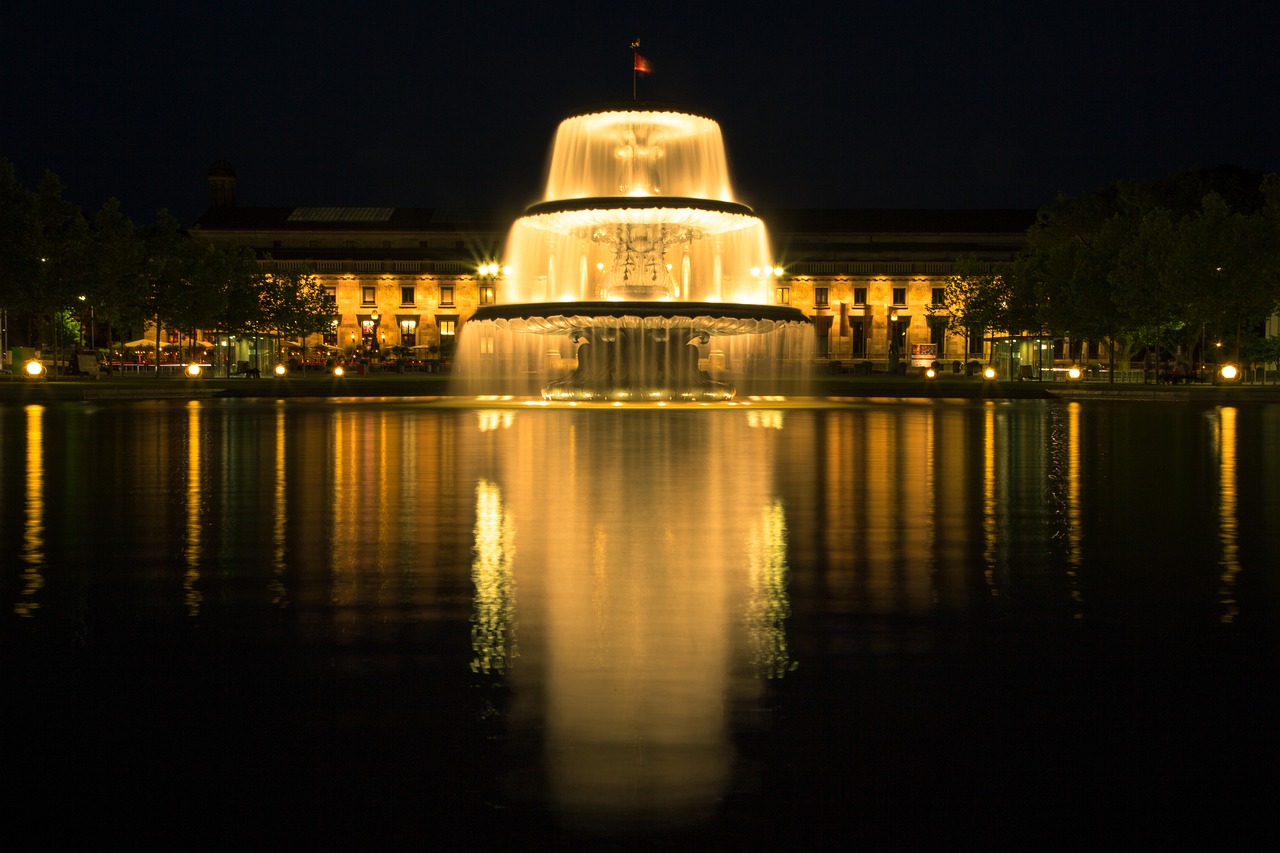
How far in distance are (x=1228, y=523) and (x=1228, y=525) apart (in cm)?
14

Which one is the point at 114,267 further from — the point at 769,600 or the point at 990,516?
the point at 769,600

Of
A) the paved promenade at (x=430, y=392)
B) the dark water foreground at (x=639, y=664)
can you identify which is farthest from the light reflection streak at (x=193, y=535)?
the paved promenade at (x=430, y=392)

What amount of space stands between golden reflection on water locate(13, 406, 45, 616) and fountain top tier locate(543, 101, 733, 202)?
19.7m

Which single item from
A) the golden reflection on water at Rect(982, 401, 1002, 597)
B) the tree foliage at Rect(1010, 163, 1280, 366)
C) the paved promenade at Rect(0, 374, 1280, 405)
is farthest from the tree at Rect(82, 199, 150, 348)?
the golden reflection on water at Rect(982, 401, 1002, 597)

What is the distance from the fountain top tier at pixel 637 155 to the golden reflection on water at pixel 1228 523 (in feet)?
58.2

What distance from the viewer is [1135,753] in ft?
15.3

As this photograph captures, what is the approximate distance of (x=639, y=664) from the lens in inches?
231

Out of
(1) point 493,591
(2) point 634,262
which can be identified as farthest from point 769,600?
(2) point 634,262

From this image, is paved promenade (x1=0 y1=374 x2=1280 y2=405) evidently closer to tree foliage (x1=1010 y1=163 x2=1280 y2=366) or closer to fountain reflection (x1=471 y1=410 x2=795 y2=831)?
tree foliage (x1=1010 y1=163 x2=1280 y2=366)

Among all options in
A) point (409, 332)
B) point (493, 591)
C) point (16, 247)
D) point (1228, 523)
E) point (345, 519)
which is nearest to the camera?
point (493, 591)

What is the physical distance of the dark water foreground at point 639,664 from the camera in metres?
4.14

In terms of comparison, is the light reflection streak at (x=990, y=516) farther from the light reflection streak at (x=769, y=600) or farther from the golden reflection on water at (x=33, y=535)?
the golden reflection on water at (x=33, y=535)

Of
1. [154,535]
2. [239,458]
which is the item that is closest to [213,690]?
[154,535]

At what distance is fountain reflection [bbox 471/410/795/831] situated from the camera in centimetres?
446
